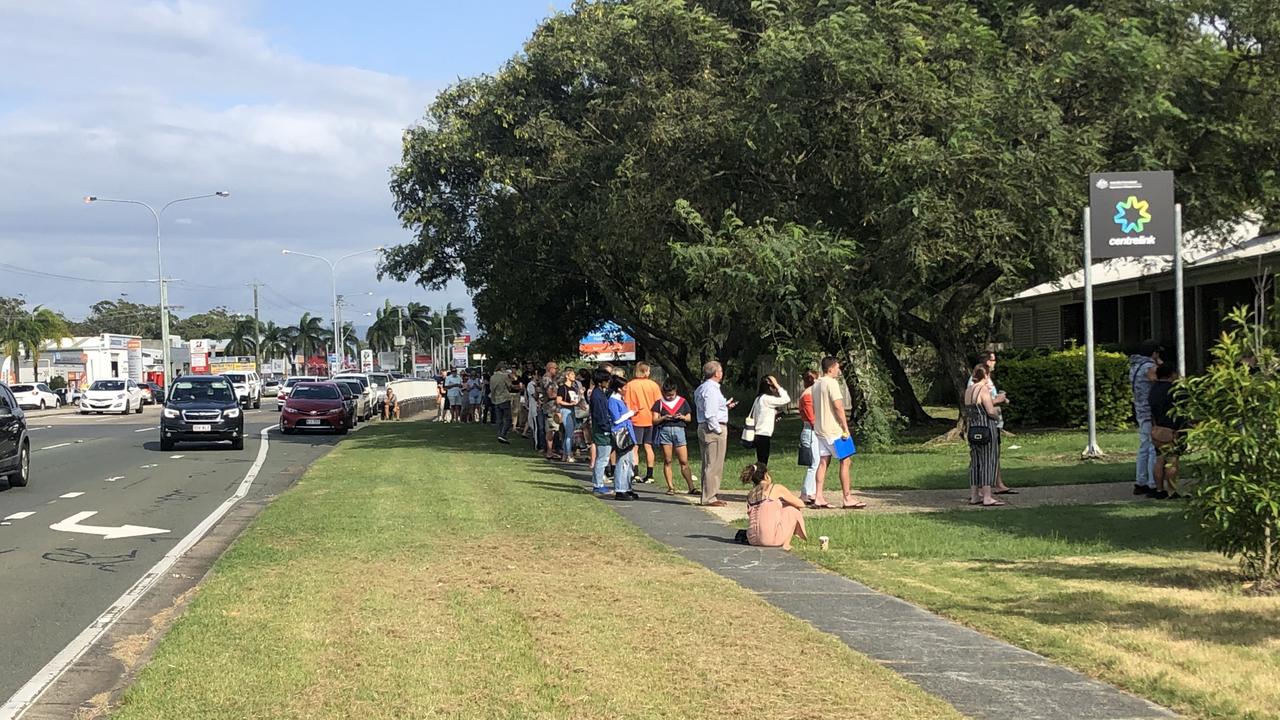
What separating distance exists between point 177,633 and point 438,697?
2.55m

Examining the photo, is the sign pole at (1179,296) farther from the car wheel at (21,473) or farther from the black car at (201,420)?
the black car at (201,420)

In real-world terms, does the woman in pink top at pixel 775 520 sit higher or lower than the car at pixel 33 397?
lower

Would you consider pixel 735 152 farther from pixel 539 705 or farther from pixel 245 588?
pixel 539 705

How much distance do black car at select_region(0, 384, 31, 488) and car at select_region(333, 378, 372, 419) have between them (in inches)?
911

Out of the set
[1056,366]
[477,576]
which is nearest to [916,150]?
[1056,366]

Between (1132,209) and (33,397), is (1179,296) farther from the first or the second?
(33,397)

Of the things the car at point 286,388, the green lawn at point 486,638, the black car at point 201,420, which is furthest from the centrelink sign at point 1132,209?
the car at point 286,388

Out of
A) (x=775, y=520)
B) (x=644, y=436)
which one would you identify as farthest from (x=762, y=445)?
(x=775, y=520)

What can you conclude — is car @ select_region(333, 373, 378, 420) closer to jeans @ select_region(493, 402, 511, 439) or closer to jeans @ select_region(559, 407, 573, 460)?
jeans @ select_region(493, 402, 511, 439)

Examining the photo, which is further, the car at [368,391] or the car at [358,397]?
the car at [368,391]

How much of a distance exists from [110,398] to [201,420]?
32.7m

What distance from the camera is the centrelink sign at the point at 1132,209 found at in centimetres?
1797

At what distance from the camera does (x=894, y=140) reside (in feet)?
67.4

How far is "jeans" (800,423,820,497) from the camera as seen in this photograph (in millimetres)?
15164
